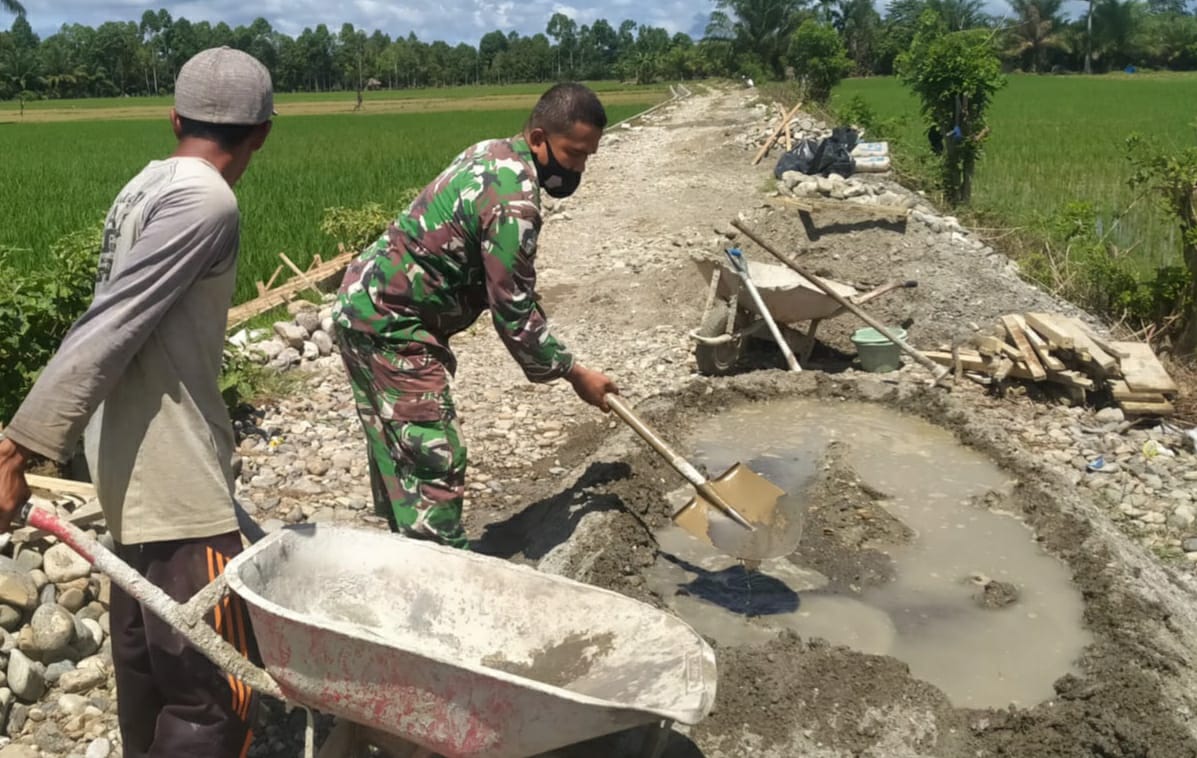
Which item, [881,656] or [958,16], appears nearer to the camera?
[881,656]

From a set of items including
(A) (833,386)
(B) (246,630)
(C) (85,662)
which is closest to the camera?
(B) (246,630)

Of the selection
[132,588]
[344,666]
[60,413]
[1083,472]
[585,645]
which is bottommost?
[1083,472]

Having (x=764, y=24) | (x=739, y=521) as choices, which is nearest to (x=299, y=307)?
(x=739, y=521)

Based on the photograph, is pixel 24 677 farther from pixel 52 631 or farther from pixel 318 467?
pixel 318 467

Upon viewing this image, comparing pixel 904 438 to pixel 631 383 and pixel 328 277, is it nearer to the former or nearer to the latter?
pixel 631 383

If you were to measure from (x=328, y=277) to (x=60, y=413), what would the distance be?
22.6 feet

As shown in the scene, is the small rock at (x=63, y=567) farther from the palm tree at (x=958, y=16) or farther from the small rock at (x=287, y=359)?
the palm tree at (x=958, y=16)

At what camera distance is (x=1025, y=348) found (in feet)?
20.5

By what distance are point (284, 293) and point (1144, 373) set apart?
637cm

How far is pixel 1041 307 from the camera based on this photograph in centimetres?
773

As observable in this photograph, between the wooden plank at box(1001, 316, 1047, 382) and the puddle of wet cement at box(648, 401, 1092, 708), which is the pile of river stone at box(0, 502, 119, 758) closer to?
the puddle of wet cement at box(648, 401, 1092, 708)

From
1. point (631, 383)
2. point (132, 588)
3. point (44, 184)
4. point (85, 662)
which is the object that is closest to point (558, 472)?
point (631, 383)

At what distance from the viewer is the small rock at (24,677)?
3141 millimetres

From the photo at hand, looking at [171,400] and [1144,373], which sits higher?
[171,400]
